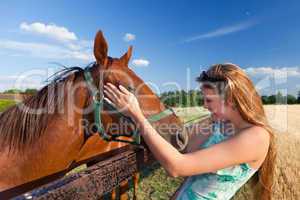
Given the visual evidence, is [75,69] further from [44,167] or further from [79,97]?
[44,167]

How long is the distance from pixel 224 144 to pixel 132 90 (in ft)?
3.84

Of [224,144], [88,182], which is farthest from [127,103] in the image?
[224,144]

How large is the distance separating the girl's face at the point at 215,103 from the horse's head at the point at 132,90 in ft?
2.88

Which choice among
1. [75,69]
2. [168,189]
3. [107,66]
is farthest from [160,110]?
[168,189]

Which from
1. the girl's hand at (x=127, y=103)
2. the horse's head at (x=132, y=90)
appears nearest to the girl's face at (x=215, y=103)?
the girl's hand at (x=127, y=103)

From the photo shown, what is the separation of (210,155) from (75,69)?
69.5 inches

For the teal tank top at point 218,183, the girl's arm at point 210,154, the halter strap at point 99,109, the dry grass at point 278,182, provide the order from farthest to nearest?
1. the dry grass at point 278,182
2. the halter strap at point 99,109
3. the teal tank top at point 218,183
4. the girl's arm at point 210,154

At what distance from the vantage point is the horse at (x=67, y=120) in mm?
2254

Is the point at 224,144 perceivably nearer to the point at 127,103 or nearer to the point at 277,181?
the point at 127,103

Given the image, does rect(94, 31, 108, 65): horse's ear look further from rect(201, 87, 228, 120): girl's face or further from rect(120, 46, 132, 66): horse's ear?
rect(201, 87, 228, 120): girl's face

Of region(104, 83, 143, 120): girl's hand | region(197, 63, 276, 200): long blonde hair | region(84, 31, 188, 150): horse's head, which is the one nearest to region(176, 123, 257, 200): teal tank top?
region(197, 63, 276, 200): long blonde hair

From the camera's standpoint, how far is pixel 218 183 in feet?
5.17

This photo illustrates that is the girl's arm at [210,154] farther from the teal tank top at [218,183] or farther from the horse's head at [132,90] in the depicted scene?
the horse's head at [132,90]

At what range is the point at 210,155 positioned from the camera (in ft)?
4.62
